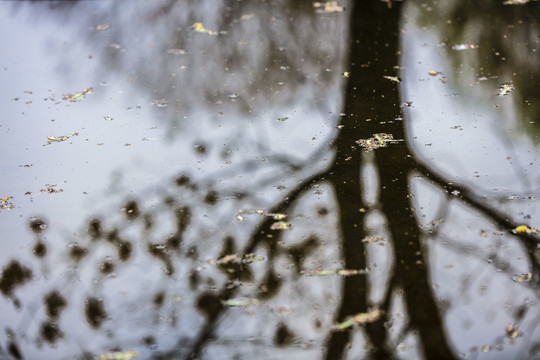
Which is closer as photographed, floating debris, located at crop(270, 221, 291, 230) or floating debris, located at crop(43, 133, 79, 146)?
floating debris, located at crop(270, 221, 291, 230)

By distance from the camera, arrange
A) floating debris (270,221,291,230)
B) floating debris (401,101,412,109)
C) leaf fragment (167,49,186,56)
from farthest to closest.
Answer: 1. leaf fragment (167,49,186,56)
2. floating debris (401,101,412,109)
3. floating debris (270,221,291,230)

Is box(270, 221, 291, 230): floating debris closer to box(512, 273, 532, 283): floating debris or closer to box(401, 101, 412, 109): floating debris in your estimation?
box(512, 273, 532, 283): floating debris

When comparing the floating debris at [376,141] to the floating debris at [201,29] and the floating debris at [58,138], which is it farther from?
the floating debris at [201,29]

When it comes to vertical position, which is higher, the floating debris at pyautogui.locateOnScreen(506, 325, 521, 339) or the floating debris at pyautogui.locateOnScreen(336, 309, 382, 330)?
the floating debris at pyautogui.locateOnScreen(336, 309, 382, 330)

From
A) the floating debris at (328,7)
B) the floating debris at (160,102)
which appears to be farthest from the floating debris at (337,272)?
the floating debris at (328,7)

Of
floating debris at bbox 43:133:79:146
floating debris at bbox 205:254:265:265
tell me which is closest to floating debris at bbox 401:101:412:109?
floating debris at bbox 205:254:265:265

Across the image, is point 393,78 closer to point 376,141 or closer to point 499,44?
point 376,141
